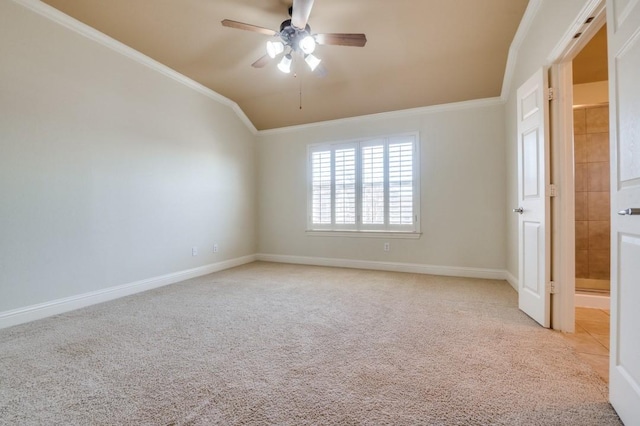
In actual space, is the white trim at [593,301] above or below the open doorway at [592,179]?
below

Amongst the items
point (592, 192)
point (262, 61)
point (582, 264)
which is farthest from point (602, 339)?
point (262, 61)

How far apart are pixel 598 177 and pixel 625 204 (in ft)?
10.0

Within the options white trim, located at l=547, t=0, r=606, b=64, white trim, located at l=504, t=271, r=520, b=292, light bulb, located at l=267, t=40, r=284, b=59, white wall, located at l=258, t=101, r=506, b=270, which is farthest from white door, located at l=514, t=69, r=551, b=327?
light bulb, located at l=267, t=40, r=284, b=59

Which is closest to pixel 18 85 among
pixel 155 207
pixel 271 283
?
pixel 155 207

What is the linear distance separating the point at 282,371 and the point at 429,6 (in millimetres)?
3428

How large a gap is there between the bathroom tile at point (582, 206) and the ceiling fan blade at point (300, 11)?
3.85m

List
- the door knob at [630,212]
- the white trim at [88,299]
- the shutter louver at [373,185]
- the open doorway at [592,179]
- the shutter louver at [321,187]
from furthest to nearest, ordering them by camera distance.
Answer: the shutter louver at [321,187] → the shutter louver at [373,185] → the open doorway at [592,179] → the white trim at [88,299] → the door knob at [630,212]

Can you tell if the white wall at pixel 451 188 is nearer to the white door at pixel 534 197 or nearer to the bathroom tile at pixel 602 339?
the white door at pixel 534 197

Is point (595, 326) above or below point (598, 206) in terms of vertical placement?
below

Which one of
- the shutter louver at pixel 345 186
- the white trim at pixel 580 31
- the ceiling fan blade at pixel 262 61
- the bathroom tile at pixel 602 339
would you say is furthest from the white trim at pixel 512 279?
the ceiling fan blade at pixel 262 61

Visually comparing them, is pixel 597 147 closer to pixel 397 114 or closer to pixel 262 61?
pixel 397 114

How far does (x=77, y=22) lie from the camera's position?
2.86 metres

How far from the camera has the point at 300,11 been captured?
2.28m

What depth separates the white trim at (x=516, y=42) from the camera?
2.60 m
